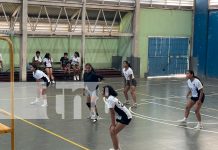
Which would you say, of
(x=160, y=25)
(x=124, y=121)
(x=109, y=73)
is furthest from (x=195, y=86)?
(x=160, y=25)

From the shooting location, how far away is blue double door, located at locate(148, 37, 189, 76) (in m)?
32.3

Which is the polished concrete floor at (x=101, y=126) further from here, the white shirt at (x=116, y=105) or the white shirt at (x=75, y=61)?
the white shirt at (x=75, y=61)

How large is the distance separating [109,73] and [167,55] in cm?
537

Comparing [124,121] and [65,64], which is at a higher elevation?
[65,64]

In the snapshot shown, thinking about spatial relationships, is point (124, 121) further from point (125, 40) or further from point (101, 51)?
point (125, 40)

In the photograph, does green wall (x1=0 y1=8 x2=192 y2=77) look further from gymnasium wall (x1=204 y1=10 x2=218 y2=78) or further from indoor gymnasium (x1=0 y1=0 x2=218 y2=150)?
gymnasium wall (x1=204 y1=10 x2=218 y2=78)

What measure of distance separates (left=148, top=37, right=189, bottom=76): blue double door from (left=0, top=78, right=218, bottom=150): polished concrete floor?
10297 millimetres

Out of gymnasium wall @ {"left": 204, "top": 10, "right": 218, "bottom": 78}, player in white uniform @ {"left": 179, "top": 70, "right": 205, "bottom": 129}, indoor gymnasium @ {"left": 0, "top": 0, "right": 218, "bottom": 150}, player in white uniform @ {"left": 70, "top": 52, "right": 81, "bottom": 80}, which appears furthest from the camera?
gymnasium wall @ {"left": 204, "top": 10, "right": 218, "bottom": 78}

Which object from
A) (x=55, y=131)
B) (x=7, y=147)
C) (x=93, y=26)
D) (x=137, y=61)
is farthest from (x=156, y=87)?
(x=7, y=147)

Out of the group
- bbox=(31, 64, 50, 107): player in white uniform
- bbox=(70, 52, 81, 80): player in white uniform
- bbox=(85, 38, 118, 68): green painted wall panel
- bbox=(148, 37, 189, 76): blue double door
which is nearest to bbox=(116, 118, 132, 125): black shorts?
bbox=(31, 64, 50, 107): player in white uniform

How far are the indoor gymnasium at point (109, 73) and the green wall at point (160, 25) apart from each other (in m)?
0.08

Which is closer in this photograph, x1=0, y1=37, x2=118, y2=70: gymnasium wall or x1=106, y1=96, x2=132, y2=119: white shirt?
x1=106, y1=96, x2=132, y2=119: white shirt

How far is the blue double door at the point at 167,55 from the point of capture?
32344 mm

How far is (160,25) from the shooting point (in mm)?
32562
